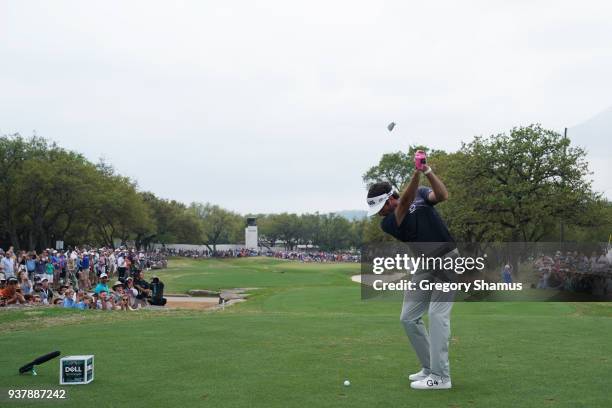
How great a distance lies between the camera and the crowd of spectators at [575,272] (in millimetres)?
30906

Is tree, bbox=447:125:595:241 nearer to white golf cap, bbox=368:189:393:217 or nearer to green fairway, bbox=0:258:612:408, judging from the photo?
green fairway, bbox=0:258:612:408

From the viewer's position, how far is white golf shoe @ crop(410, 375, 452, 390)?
25.2ft

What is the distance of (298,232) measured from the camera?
561 ft

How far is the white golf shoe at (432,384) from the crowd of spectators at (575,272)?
1024 inches

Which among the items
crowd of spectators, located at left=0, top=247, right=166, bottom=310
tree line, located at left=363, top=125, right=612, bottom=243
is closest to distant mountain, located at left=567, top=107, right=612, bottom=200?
tree line, located at left=363, top=125, right=612, bottom=243

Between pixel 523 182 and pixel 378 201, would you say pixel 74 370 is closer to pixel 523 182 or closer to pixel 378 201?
pixel 378 201

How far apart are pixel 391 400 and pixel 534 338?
19.7 feet

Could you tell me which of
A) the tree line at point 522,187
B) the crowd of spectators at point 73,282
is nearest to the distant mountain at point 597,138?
the tree line at point 522,187

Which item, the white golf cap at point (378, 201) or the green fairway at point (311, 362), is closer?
the green fairway at point (311, 362)

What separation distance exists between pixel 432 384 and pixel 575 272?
90.1ft

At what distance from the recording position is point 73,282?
39.4 m

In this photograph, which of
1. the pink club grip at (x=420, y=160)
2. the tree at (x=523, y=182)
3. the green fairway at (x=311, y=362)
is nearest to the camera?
the pink club grip at (x=420, y=160)

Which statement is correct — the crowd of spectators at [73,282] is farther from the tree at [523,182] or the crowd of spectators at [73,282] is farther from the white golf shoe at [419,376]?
the tree at [523,182]

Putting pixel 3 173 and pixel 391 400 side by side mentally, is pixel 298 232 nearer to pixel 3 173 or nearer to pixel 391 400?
pixel 3 173
